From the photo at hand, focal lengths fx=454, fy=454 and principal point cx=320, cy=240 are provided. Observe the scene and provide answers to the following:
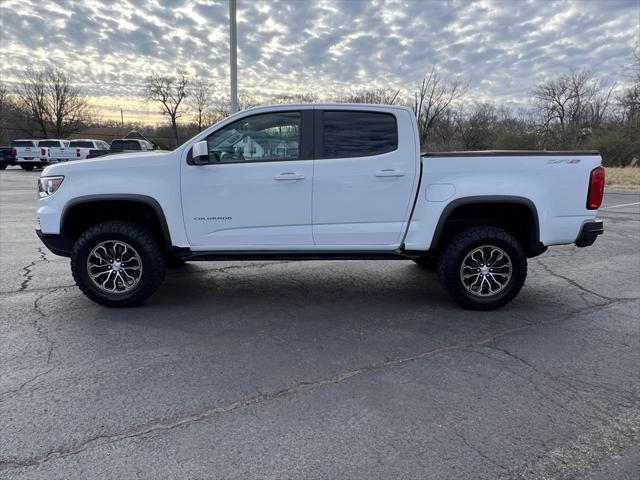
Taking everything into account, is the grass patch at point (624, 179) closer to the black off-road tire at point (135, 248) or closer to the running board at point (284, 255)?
the running board at point (284, 255)

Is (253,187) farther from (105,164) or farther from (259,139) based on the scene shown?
(105,164)

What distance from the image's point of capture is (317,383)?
326cm

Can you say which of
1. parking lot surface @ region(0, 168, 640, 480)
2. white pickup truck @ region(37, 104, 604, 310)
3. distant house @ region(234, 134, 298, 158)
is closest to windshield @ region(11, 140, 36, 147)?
parking lot surface @ region(0, 168, 640, 480)

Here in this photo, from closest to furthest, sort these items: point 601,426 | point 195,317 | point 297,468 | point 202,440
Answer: point 297,468, point 202,440, point 601,426, point 195,317

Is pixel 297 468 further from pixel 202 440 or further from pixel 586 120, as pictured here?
pixel 586 120

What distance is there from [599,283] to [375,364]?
4.02 m

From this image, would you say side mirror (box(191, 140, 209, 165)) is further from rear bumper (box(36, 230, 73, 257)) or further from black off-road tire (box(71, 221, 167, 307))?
rear bumper (box(36, 230, 73, 257))

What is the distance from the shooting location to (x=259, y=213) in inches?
184

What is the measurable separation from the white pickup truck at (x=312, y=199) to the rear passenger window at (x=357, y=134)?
0.5 inches

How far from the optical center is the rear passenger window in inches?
186

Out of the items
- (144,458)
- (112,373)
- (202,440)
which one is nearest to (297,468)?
(202,440)

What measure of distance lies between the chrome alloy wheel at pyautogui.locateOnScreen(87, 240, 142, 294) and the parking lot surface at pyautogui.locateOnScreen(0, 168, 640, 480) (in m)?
0.29

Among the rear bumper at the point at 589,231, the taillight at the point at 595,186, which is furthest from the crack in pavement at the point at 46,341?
the taillight at the point at 595,186

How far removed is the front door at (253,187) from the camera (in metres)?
4.60
